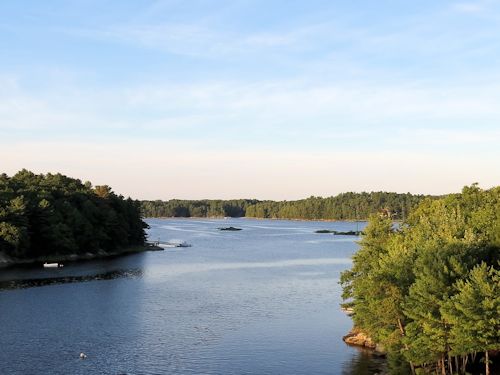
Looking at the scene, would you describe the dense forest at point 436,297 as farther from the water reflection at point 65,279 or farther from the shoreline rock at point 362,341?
the water reflection at point 65,279

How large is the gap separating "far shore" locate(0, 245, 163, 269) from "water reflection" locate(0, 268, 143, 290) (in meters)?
26.3

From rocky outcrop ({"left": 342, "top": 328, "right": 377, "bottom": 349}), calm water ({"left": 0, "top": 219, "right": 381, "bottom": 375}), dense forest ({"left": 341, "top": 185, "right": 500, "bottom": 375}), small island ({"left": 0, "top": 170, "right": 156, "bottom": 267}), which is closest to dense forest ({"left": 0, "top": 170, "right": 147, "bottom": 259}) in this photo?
small island ({"left": 0, "top": 170, "right": 156, "bottom": 267})

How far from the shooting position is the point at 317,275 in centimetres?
11594

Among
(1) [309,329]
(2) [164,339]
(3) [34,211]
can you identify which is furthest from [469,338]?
(3) [34,211]

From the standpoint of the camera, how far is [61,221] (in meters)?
150

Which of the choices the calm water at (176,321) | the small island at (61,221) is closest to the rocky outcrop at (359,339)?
the calm water at (176,321)

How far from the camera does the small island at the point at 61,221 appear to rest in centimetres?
13588

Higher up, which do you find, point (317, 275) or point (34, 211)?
point (34, 211)

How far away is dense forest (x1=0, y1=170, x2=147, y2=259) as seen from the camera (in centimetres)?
13612

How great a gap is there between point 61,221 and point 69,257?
9980 mm

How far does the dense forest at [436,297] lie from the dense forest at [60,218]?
99.4 meters

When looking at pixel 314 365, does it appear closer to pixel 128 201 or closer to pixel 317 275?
pixel 317 275

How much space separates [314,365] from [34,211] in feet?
367

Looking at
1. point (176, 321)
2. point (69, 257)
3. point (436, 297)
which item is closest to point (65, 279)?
point (69, 257)
